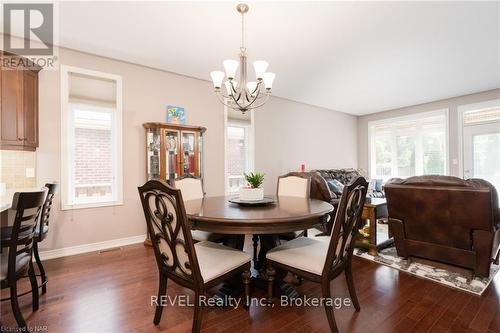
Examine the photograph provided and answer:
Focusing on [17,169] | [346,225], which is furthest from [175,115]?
[346,225]

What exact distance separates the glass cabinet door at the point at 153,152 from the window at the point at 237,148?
1.37m

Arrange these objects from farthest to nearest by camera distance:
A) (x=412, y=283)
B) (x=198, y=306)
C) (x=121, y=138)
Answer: (x=121, y=138) → (x=412, y=283) → (x=198, y=306)

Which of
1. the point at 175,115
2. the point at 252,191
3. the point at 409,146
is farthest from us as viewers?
the point at 409,146

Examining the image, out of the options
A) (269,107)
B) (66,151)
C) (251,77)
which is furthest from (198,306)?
(269,107)

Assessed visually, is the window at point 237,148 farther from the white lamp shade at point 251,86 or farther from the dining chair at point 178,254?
the dining chair at point 178,254

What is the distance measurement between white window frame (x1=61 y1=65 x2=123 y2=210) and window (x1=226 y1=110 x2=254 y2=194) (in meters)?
1.79

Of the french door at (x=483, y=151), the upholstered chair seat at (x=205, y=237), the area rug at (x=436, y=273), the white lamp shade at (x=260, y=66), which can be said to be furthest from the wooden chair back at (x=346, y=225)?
the french door at (x=483, y=151)

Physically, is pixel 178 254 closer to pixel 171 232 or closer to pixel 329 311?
pixel 171 232

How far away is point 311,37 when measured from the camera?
9.48 feet

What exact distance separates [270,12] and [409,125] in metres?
5.41

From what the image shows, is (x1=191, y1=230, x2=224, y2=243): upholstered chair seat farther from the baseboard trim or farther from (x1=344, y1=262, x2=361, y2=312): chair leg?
the baseboard trim

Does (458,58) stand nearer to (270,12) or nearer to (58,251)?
(270,12)

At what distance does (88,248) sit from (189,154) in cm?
185

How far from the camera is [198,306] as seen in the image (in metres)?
1.46
